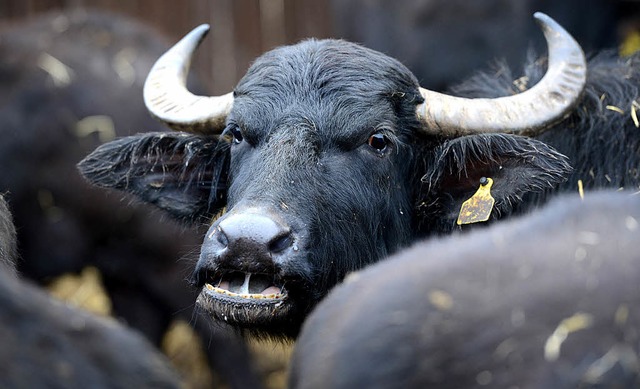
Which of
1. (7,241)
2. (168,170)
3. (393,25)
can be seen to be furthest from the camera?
(393,25)

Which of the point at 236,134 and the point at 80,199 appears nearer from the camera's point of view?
the point at 236,134

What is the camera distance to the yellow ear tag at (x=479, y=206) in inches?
213

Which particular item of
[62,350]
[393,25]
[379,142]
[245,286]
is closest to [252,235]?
[245,286]

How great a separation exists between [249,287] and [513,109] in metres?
1.73

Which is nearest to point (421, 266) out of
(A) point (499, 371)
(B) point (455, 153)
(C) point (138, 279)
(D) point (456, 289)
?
(D) point (456, 289)

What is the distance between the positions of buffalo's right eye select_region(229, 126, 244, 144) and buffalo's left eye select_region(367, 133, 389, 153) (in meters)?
0.70

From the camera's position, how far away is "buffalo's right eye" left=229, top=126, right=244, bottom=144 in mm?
5766

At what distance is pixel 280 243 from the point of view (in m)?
4.98

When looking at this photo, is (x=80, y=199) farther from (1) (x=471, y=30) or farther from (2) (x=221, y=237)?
(1) (x=471, y=30)

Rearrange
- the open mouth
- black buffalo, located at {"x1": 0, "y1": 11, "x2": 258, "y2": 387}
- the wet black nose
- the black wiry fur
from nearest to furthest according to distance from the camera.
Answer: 1. the wet black nose
2. the open mouth
3. the black wiry fur
4. black buffalo, located at {"x1": 0, "y1": 11, "x2": 258, "y2": 387}

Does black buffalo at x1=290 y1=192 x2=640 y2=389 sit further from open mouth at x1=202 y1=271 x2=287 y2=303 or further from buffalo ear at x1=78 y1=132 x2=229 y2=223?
buffalo ear at x1=78 y1=132 x2=229 y2=223

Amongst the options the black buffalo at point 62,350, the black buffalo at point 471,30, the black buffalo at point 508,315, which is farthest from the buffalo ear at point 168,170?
the black buffalo at point 471,30

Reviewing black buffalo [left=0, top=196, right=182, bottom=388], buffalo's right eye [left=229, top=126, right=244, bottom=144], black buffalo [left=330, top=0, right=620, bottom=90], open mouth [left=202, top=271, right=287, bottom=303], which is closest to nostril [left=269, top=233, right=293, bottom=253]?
open mouth [left=202, top=271, right=287, bottom=303]

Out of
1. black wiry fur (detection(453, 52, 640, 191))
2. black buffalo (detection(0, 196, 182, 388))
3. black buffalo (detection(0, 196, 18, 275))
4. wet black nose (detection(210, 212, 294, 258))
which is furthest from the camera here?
black wiry fur (detection(453, 52, 640, 191))
